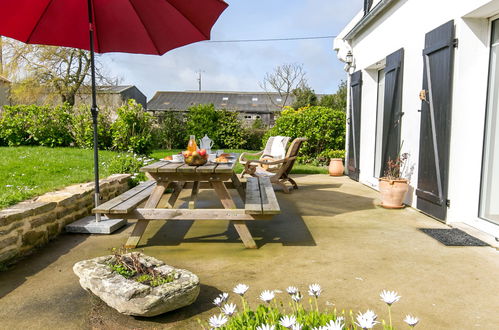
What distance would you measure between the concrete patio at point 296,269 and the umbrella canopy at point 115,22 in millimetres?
1862

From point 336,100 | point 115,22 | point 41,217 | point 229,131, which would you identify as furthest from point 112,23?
point 336,100

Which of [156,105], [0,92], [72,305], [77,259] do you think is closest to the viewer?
[72,305]

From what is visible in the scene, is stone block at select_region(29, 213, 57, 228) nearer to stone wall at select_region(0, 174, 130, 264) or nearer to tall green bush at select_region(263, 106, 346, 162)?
stone wall at select_region(0, 174, 130, 264)

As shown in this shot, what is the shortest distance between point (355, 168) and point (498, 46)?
13.1 ft

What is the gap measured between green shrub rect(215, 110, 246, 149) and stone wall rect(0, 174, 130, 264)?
955 cm

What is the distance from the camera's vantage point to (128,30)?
3473mm

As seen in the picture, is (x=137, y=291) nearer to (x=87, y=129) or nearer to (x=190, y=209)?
(x=190, y=209)

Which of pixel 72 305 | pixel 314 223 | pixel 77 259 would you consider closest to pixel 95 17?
pixel 77 259

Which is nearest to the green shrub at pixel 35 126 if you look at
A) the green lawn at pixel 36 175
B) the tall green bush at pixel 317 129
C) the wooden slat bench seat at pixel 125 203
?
the green lawn at pixel 36 175

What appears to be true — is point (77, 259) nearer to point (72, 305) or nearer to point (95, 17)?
point (72, 305)

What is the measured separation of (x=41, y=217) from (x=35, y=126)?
7648 millimetres

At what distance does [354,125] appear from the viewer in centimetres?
752

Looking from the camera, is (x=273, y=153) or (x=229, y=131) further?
(x=229, y=131)

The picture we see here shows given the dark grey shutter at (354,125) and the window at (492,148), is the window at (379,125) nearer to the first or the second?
the dark grey shutter at (354,125)
